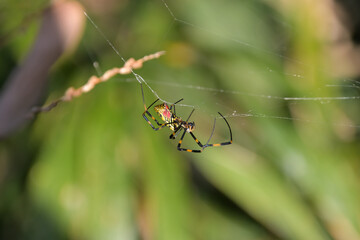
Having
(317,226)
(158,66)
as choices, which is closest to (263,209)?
(317,226)

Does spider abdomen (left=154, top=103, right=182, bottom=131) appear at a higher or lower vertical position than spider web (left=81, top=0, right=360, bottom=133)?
lower

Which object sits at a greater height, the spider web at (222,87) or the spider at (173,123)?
the spider web at (222,87)

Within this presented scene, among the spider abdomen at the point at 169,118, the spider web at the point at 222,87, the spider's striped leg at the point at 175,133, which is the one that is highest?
the spider web at the point at 222,87

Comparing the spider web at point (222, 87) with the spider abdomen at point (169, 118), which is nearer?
the spider abdomen at point (169, 118)

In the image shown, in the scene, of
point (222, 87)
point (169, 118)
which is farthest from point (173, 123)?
point (222, 87)

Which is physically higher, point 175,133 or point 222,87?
point 222,87

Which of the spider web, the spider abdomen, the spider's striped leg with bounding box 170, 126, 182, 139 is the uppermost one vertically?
the spider web

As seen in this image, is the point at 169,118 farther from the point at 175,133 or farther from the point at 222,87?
the point at 222,87

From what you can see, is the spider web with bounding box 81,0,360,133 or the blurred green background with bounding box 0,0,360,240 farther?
the spider web with bounding box 81,0,360,133

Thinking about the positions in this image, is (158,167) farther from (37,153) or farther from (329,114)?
(329,114)
